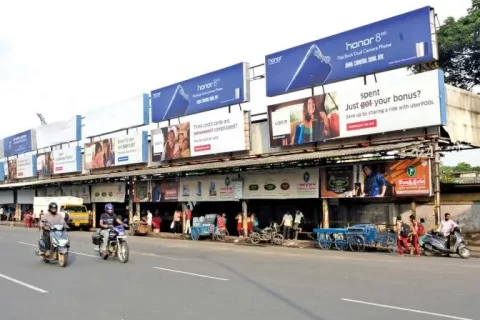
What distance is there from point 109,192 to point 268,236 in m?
18.0

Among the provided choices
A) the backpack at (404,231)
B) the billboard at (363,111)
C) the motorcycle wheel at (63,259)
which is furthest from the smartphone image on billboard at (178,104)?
the motorcycle wheel at (63,259)

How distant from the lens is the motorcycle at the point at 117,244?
1409cm

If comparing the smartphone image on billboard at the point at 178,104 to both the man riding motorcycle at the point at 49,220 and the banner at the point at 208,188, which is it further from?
the man riding motorcycle at the point at 49,220

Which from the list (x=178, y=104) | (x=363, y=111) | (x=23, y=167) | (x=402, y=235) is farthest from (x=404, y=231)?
(x=23, y=167)

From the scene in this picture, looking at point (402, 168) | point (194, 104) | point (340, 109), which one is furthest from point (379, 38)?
point (194, 104)

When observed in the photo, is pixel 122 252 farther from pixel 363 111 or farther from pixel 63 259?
pixel 363 111

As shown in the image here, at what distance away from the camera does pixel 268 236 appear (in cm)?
2278

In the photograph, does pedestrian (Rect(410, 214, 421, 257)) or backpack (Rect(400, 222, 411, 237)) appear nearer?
pedestrian (Rect(410, 214, 421, 257))

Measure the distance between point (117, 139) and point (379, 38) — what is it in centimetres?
2261

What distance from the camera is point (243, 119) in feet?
88.1

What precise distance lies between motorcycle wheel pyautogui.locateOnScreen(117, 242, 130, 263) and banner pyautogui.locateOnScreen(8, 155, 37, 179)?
41036mm

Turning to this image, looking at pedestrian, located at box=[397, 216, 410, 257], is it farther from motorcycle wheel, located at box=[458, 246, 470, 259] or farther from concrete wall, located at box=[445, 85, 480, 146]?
concrete wall, located at box=[445, 85, 480, 146]

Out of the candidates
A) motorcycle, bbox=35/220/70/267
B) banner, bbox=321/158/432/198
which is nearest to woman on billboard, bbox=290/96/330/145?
banner, bbox=321/158/432/198

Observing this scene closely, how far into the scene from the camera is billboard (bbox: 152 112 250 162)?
2698cm
